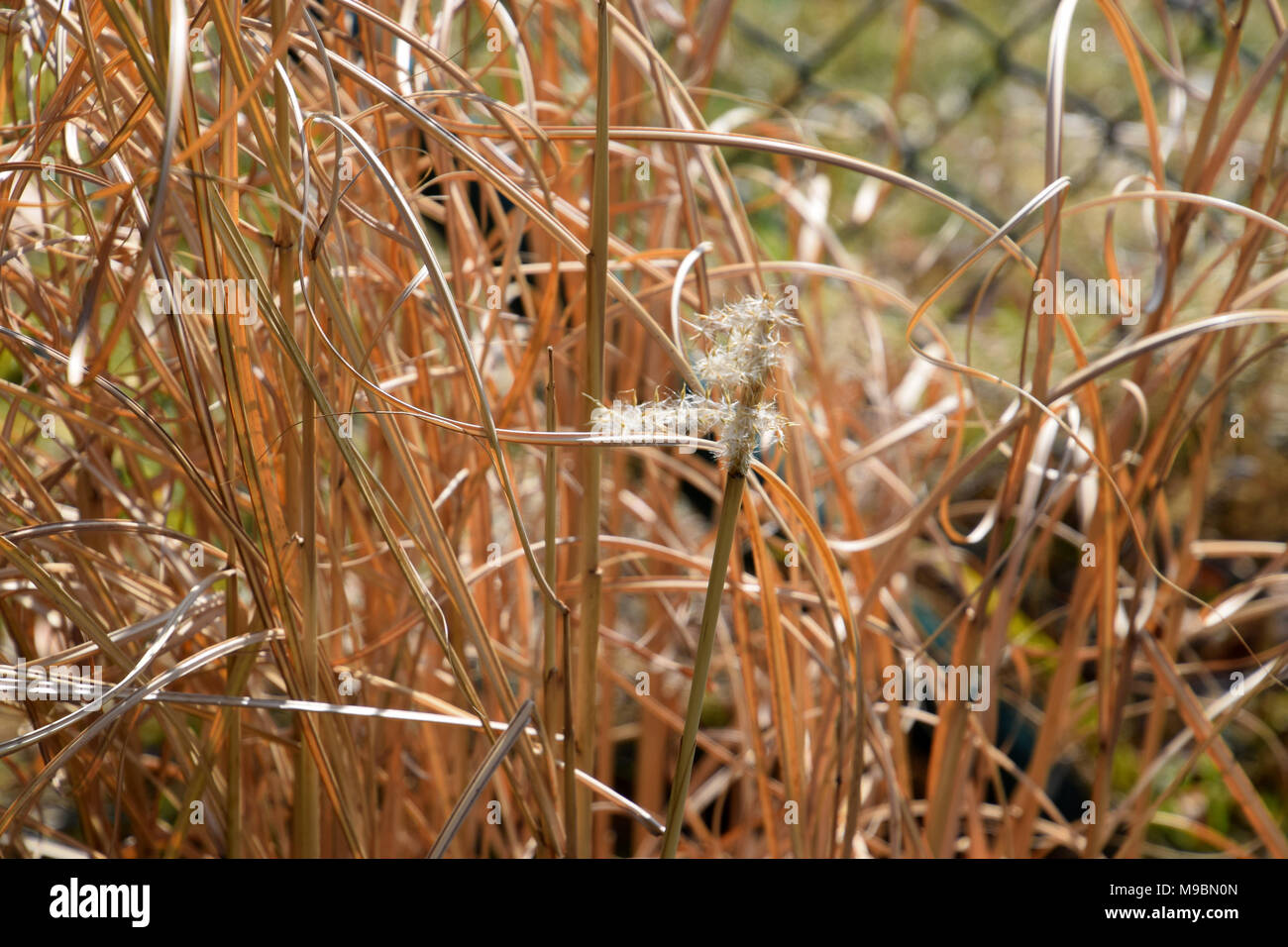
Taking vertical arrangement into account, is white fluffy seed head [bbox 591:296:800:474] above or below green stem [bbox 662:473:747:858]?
above

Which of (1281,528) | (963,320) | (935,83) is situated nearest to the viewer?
(1281,528)

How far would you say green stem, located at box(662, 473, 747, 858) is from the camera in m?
0.19

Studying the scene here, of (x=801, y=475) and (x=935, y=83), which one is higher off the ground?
(x=935, y=83)

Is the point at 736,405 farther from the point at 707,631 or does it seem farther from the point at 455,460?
the point at 455,460

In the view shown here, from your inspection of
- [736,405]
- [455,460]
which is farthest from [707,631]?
[455,460]

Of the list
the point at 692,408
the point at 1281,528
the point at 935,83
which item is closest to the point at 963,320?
the point at 1281,528

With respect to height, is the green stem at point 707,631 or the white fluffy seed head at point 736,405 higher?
the white fluffy seed head at point 736,405

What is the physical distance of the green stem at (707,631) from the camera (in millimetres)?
194

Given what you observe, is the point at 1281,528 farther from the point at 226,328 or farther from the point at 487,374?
the point at 226,328

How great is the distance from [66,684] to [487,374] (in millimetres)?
210

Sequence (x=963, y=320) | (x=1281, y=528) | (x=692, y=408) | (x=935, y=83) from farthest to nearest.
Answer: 1. (x=935, y=83)
2. (x=963, y=320)
3. (x=1281, y=528)
4. (x=692, y=408)

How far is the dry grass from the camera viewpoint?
24cm

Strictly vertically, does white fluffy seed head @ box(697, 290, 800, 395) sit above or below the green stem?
above
